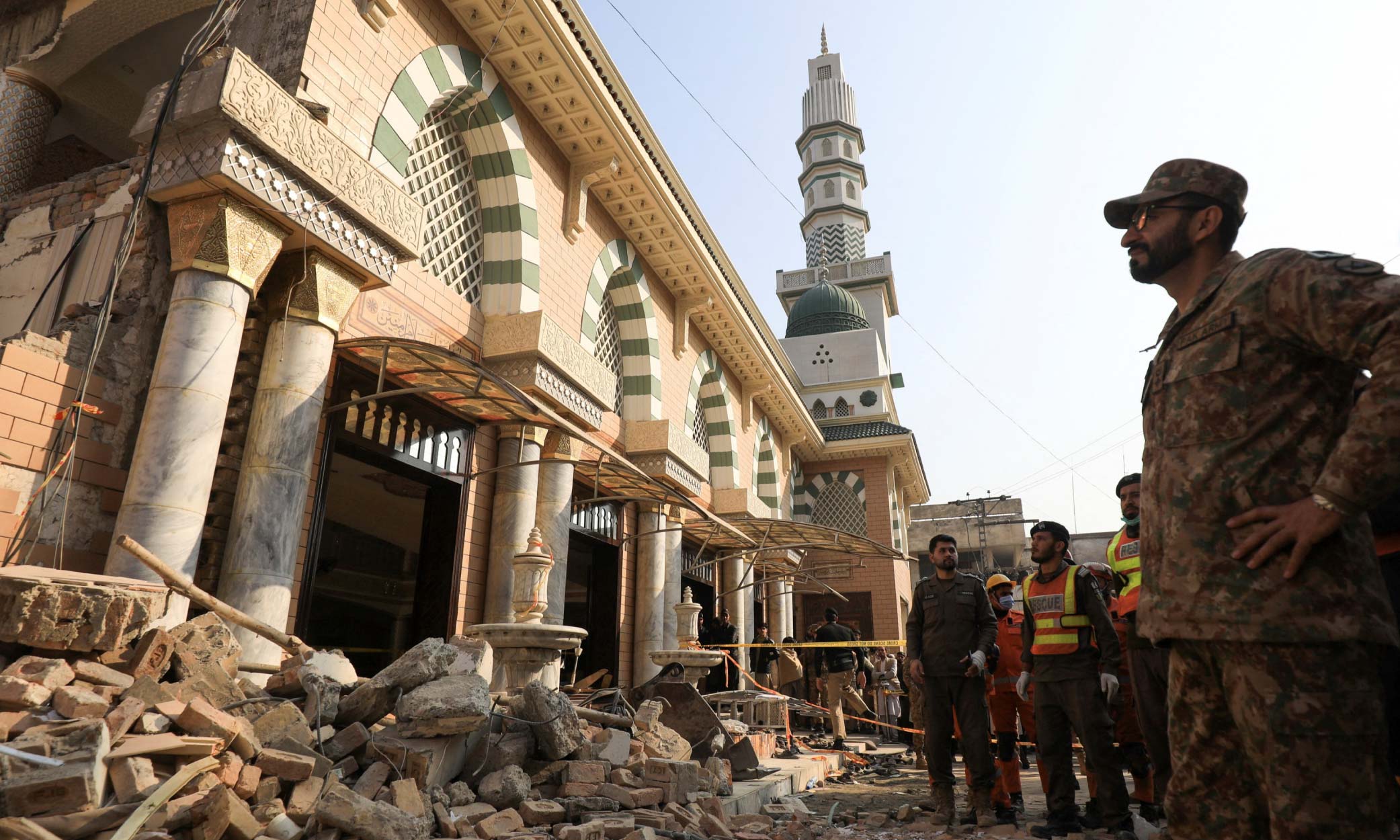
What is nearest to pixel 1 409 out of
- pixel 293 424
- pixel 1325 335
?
pixel 293 424

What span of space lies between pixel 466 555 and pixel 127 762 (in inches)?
188

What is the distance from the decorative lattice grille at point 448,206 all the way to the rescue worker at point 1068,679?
551cm

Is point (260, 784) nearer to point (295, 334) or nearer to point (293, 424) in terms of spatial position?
point (293, 424)

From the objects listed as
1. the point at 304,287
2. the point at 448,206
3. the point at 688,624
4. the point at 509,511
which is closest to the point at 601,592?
the point at 688,624

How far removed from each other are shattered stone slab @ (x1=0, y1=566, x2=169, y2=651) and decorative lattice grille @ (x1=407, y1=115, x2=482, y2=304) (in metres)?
4.23

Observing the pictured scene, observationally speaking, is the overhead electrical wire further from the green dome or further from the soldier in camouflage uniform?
the green dome

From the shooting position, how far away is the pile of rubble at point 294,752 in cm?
236

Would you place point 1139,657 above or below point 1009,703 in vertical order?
above

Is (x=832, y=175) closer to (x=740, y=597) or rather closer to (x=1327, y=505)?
(x=740, y=597)

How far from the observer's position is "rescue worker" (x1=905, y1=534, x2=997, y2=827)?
180 inches

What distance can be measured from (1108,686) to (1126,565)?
71 centimetres

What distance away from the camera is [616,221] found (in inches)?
392

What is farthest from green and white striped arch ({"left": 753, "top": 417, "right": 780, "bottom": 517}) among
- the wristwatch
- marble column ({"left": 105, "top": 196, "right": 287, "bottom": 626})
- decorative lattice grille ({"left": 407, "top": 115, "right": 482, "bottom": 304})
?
the wristwatch

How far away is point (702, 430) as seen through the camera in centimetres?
1373
